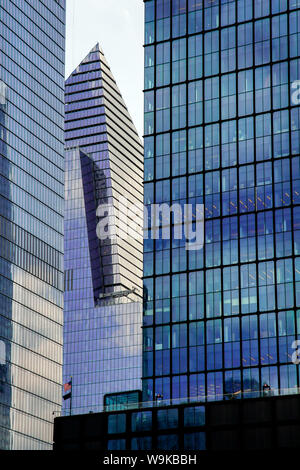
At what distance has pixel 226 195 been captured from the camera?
154500 mm

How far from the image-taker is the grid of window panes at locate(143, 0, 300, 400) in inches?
5837

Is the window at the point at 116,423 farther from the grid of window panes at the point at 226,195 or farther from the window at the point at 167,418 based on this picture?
the grid of window panes at the point at 226,195

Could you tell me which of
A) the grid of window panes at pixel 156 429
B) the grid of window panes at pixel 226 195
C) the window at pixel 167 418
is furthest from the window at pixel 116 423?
the grid of window panes at pixel 226 195

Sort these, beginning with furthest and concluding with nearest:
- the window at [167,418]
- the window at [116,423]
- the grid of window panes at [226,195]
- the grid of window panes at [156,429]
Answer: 1. the grid of window panes at [226,195]
2. the window at [167,418]
3. the window at [116,423]
4. the grid of window panes at [156,429]

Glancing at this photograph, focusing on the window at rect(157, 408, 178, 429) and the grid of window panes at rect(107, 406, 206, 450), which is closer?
the grid of window panes at rect(107, 406, 206, 450)

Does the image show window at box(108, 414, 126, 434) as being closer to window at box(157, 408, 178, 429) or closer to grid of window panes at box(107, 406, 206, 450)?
grid of window panes at box(107, 406, 206, 450)

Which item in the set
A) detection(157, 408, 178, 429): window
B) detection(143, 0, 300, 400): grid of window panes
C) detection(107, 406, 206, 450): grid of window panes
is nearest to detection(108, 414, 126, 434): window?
detection(107, 406, 206, 450): grid of window panes

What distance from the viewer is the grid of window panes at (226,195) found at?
148 meters

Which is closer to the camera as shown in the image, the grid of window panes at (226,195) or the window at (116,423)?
the window at (116,423)

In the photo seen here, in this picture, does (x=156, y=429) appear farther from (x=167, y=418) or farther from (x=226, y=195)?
(x=226, y=195)

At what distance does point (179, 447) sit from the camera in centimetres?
12150

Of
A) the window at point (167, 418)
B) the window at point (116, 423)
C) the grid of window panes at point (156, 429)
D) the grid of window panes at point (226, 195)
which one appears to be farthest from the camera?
the grid of window panes at point (226, 195)
